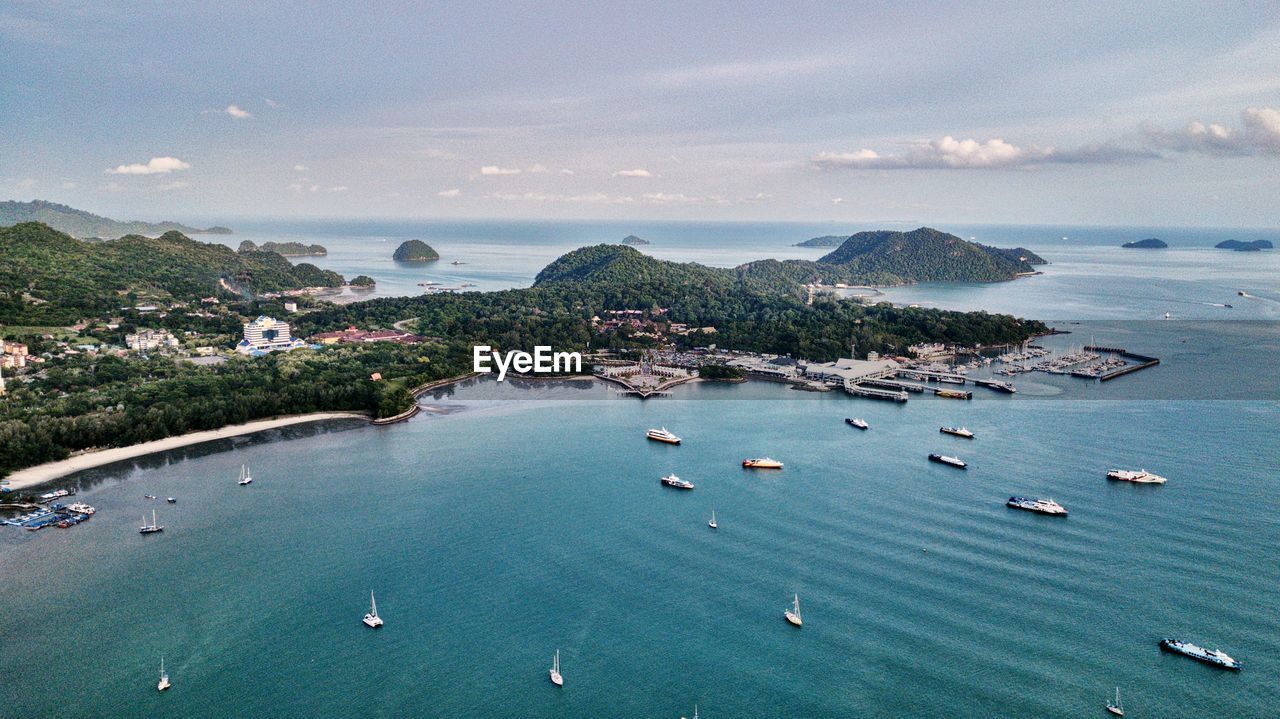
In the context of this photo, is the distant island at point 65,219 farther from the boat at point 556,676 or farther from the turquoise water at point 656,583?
the boat at point 556,676

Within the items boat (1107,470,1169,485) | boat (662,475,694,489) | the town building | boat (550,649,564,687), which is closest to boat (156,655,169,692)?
boat (550,649,564,687)

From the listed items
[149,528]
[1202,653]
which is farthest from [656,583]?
[149,528]

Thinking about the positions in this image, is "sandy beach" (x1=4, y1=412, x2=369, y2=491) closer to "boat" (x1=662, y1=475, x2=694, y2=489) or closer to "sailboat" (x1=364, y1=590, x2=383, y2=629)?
"boat" (x1=662, y1=475, x2=694, y2=489)

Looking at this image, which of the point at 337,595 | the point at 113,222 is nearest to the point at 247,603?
the point at 337,595

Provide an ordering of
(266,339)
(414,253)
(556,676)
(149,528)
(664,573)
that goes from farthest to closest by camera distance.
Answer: (414,253)
(266,339)
(149,528)
(664,573)
(556,676)

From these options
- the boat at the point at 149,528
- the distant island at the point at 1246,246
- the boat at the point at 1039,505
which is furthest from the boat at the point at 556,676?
the distant island at the point at 1246,246

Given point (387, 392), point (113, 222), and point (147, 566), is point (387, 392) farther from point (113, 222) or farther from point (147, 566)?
point (113, 222)

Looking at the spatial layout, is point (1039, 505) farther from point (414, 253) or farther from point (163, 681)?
point (414, 253)
